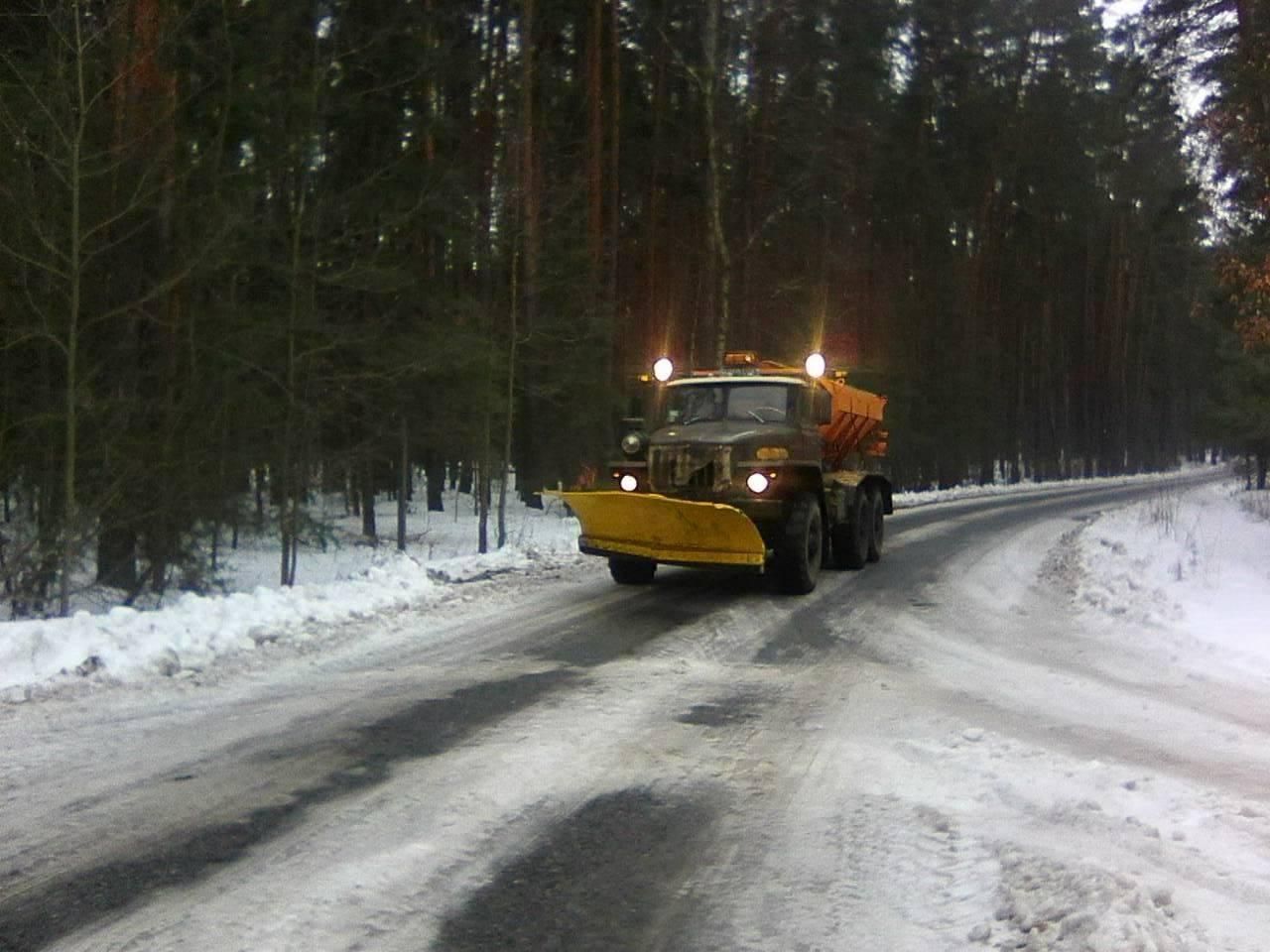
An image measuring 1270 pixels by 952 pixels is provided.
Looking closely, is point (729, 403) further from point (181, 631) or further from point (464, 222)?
point (181, 631)

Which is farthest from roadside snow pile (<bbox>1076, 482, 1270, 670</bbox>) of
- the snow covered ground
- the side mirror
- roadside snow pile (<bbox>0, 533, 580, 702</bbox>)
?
roadside snow pile (<bbox>0, 533, 580, 702</bbox>)

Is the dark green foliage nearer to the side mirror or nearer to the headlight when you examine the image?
the side mirror

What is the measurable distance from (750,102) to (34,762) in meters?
23.1

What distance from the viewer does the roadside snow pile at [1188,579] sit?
9.35 m

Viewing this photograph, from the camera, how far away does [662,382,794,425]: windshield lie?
41.9ft

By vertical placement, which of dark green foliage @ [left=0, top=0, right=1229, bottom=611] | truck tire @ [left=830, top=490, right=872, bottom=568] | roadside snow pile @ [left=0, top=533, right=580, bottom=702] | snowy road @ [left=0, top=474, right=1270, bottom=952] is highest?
dark green foliage @ [left=0, top=0, right=1229, bottom=611]

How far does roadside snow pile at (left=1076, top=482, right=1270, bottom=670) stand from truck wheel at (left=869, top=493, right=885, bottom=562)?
2.74 m

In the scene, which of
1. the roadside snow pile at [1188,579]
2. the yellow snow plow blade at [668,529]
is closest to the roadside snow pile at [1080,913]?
the roadside snow pile at [1188,579]

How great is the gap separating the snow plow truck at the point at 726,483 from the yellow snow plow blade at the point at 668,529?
1cm

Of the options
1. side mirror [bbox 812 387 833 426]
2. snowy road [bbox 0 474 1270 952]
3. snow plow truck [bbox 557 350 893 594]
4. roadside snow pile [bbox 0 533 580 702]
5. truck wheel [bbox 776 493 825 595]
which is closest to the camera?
snowy road [bbox 0 474 1270 952]

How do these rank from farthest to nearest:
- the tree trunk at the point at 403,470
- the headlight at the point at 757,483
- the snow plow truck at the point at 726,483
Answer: the tree trunk at the point at 403,470
the headlight at the point at 757,483
the snow plow truck at the point at 726,483

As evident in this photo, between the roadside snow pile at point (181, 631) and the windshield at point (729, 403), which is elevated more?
the windshield at point (729, 403)

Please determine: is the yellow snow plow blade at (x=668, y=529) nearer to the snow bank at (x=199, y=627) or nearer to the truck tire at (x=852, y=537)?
the snow bank at (x=199, y=627)

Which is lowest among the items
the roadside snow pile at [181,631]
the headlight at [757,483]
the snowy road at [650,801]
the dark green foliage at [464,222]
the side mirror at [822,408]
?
the snowy road at [650,801]
